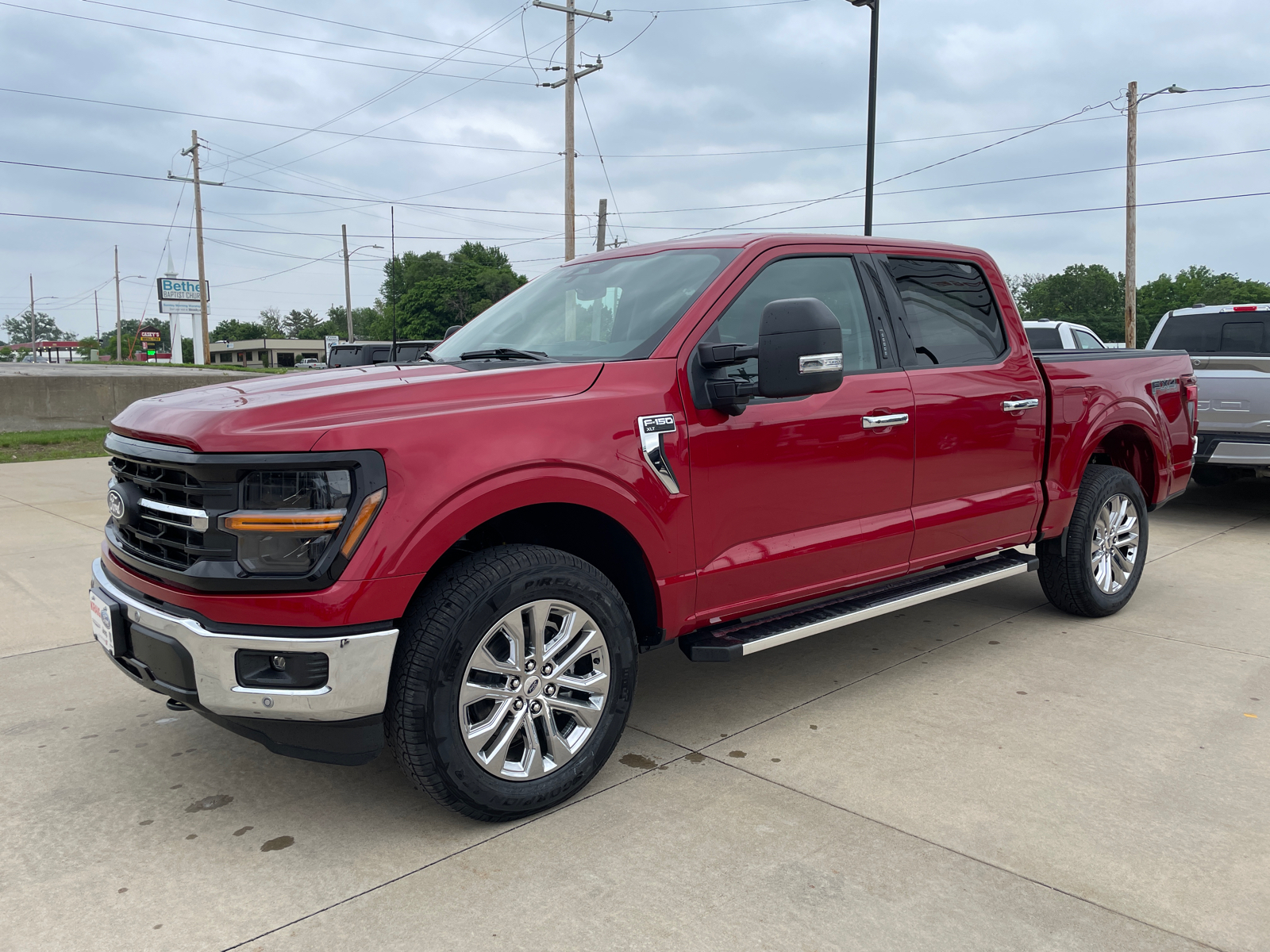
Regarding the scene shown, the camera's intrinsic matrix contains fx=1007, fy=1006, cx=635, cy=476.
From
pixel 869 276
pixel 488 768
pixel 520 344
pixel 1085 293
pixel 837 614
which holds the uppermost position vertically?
pixel 1085 293

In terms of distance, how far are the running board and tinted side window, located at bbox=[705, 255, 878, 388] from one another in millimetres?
957

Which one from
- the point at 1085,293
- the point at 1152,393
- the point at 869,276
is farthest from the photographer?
the point at 1085,293

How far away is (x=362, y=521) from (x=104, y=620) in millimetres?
1093

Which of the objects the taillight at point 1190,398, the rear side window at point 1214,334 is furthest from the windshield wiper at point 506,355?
the rear side window at point 1214,334

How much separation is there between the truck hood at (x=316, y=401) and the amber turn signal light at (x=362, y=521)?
219mm

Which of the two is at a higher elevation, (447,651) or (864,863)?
(447,651)

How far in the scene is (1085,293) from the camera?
107812mm

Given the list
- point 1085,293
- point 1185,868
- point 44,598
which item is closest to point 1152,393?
point 1185,868

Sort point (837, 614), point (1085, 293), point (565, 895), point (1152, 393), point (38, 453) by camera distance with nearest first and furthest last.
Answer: point (565, 895) → point (837, 614) → point (1152, 393) → point (38, 453) → point (1085, 293)

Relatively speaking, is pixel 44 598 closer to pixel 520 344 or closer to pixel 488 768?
pixel 520 344

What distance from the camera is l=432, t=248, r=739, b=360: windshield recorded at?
379cm

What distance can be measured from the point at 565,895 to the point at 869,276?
2.89m

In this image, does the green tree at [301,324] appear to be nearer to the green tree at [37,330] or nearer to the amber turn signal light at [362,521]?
the green tree at [37,330]

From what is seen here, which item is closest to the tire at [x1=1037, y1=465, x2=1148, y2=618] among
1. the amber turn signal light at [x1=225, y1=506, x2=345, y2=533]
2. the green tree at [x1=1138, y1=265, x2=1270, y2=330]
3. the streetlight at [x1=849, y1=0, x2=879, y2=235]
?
the amber turn signal light at [x1=225, y1=506, x2=345, y2=533]
